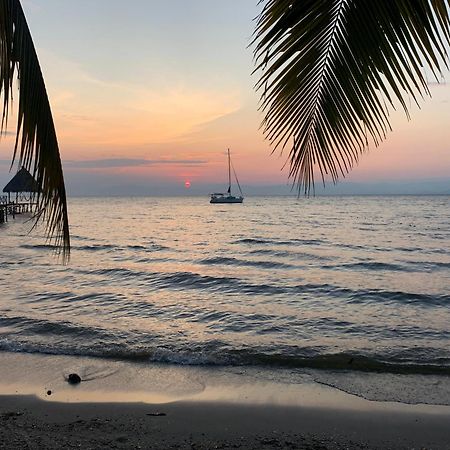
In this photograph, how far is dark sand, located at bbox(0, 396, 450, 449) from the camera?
5250 mm

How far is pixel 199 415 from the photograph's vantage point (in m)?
6.12

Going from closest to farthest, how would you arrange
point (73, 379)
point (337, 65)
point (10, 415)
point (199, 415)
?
point (337, 65) < point (10, 415) < point (199, 415) < point (73, 379)

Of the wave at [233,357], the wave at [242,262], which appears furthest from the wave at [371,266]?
Result: the wave at [233,357]

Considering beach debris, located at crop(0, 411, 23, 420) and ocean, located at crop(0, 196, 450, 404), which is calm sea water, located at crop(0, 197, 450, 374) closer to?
ocean, located at crop(0, 196, 450, 404)

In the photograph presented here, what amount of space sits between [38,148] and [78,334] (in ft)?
28.6

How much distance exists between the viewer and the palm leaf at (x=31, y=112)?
8.30ft

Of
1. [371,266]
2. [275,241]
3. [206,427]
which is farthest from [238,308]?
[275,241]

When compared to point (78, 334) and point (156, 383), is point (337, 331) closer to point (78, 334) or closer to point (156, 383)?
point (156, 383)

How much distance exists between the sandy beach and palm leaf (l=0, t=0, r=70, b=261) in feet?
11.2

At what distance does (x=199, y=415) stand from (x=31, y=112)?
4.73m

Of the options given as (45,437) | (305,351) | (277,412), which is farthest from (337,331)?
(45,437)

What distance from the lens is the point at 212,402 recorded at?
21.7 feet

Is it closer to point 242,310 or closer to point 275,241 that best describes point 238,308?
point 242,310

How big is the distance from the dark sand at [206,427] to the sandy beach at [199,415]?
0.01 metres
